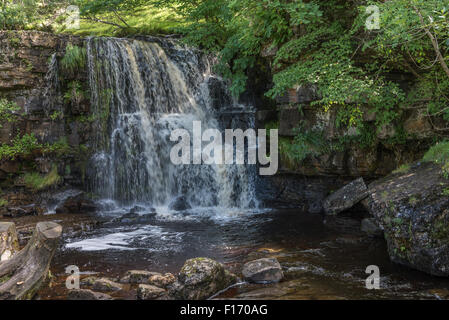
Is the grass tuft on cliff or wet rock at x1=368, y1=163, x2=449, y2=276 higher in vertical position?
the grass tuft on cliff

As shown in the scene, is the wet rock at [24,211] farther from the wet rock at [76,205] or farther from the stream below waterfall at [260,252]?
the stream below waterfall at [260,252]

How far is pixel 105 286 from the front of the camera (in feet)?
17.3

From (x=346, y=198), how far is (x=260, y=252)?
3.04 metres

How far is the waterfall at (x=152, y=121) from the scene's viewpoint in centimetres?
1130

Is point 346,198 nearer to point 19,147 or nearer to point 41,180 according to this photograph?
point 41,180

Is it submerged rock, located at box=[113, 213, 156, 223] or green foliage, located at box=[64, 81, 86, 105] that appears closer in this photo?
submerged rock, located at box=[113, 213, 156, 223]

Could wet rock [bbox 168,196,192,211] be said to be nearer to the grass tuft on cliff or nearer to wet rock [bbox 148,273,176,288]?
wet rock [bbox 148,273,176,288]

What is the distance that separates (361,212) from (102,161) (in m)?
7.82

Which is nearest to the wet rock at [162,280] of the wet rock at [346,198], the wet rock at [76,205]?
the wet rock at [346,198]

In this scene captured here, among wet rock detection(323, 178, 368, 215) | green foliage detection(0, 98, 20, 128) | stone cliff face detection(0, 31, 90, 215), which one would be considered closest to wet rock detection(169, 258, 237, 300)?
wet rock detection(323, 178, 368, 215)

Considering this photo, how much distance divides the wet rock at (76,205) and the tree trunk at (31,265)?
6501mm

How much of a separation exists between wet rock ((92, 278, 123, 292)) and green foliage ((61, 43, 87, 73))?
8545 millimetres

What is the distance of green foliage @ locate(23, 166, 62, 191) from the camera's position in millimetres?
11242

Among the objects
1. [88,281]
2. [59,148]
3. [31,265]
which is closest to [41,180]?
[59,148]
